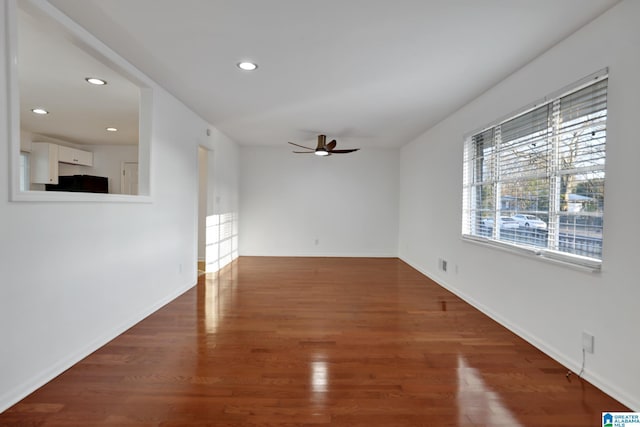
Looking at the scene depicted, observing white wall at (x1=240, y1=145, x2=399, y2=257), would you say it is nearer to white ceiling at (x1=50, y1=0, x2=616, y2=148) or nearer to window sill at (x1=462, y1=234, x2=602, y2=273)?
white ceiling at (x1=50, y1=0, x2=616, y2=148)

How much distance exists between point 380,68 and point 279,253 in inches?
201

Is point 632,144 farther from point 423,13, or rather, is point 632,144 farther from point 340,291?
point 340,291

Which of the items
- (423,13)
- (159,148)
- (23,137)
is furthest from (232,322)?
(23,137)

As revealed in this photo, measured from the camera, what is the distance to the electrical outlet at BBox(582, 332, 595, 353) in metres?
2.17

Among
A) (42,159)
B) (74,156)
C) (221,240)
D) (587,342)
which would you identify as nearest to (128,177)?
(74,156)

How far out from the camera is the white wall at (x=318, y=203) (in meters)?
7.24

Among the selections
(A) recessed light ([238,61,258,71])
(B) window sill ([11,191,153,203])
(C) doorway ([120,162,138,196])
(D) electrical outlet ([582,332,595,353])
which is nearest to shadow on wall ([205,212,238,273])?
(B) window sill ([11,191,153,203])

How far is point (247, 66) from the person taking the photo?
3.00 metres

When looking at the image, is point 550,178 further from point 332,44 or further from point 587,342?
point 332,44

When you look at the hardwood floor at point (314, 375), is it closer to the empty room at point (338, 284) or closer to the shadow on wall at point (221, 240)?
the empty room at point (338, 284)

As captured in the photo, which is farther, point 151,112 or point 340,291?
point 340,291

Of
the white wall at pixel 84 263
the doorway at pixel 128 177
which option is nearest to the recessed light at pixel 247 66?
the white wall at pixel 84 263

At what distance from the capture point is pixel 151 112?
3.37 m

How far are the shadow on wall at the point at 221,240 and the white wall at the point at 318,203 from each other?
527mm
